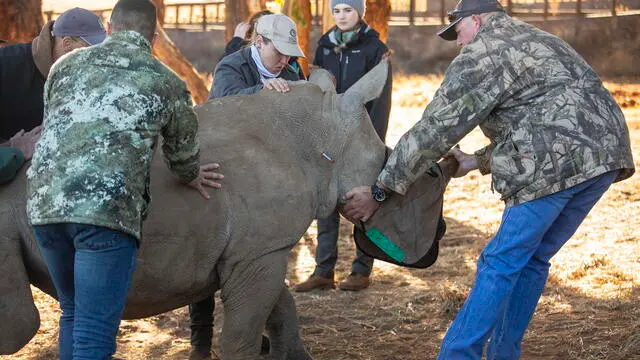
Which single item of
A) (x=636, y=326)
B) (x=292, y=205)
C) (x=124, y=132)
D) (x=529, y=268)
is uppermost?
(x=124, y=132)

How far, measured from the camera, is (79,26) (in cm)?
523

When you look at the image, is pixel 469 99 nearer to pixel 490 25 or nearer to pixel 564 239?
pixel 490 25

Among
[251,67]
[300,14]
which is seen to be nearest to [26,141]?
[251,67]

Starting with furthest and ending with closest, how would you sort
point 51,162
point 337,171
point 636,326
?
point 636,326
point 337,171
point 51,162

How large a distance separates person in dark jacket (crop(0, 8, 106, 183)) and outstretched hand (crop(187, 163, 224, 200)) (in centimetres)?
94

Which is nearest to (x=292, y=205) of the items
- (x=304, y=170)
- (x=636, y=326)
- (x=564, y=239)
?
(x=304, y=170)

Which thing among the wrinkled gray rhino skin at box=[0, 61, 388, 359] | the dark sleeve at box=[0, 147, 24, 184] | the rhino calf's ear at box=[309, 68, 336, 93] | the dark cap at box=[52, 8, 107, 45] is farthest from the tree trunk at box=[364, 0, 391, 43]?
the dark sleeve at box=[0, 147, 24, 184]

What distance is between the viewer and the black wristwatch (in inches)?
218

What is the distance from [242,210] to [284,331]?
122 centimetres

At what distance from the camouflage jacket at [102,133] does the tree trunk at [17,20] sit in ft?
14.8

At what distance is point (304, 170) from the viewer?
5457 millimetres

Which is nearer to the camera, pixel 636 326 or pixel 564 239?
pixel 564 239

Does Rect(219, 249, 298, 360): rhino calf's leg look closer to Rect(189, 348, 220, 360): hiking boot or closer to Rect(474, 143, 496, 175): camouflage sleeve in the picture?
Rect(189, 348, 220, 360): hiking boot

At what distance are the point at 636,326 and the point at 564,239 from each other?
1528 mm
